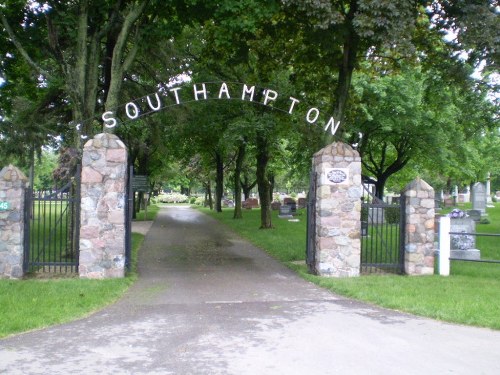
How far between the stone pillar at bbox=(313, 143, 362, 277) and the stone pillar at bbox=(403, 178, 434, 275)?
1.18 meters

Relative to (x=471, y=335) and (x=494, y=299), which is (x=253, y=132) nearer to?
(x=494, y=299)

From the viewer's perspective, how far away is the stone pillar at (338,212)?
11.1 meters

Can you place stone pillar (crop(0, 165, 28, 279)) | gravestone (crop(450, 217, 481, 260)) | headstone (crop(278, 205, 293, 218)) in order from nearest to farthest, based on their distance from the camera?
stone pillar (crop(0, 165, 28, 279)) < gravestone (crop(450, 217, 481, 260)) < headstone (crop(278, 205, 293, 218))

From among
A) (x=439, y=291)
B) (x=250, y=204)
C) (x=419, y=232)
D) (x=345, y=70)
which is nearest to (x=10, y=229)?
(x=439, y=291)

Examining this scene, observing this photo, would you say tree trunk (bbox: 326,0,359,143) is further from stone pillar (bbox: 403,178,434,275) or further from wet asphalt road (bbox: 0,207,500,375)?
wet asphalt road (bbox: 0,207,500,375)

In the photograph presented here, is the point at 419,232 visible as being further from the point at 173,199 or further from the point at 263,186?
the point at 173,199

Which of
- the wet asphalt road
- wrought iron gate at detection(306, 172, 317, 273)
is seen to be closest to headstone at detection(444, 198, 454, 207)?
wrought iron gate at detection(306, 172, 317, 273)

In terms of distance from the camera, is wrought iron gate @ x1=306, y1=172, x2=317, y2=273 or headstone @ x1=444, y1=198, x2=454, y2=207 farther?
headstone @ x1=444, y1=198, x2=454, y2=207

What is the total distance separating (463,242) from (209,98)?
24.6 feet

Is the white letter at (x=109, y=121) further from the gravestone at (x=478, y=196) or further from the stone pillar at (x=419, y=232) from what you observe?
the gravestone at (x=478, y=196)

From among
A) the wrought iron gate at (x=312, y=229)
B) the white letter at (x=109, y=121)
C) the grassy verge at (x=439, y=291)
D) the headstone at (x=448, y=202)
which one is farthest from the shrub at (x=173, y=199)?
the wrought iron gate at (x=312, y=229)

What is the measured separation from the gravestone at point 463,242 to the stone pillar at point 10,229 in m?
10.3

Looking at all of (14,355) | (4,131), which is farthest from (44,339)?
(4,131)

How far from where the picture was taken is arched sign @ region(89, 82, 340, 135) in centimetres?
1178
